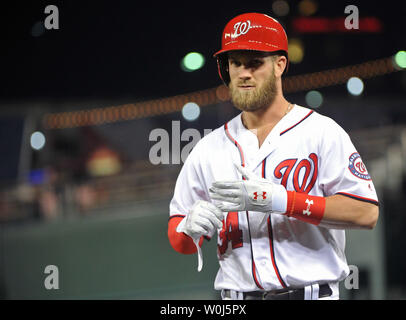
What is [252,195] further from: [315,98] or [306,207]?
[315,98]

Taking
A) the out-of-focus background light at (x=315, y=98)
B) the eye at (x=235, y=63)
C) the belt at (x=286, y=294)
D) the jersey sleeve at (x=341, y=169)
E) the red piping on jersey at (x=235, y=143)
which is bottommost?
the belt at (x=286, y=294)

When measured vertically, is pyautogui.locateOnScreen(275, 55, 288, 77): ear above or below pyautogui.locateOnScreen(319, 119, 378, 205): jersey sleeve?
above

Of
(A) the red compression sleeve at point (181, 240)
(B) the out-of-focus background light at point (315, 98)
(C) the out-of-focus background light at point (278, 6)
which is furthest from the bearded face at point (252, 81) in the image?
(B) the out-of-focus background light at point (315, 98)

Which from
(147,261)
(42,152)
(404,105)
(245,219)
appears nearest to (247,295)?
(245,219)

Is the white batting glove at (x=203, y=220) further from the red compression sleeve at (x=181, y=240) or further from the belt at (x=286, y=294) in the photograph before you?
the belt at (x=286, y=294)

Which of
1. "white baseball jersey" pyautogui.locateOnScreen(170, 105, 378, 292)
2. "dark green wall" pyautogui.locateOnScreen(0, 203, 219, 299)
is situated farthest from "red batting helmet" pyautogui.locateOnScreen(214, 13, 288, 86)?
"dark green wall" pyautogui.locateOnScreen(0, 203, 219, 299)

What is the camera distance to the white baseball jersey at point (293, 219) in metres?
2.35

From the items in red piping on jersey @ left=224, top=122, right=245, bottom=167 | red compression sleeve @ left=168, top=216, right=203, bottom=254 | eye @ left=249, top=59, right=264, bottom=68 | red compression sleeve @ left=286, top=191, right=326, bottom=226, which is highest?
eye @ left=249, top=59, right=264, bottom=68

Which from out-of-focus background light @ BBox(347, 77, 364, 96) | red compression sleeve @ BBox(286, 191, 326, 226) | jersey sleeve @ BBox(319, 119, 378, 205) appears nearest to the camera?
red compression sleeve @ BBox(286, 191, 326, 226)

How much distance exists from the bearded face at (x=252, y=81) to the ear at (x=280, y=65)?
0.12 feet

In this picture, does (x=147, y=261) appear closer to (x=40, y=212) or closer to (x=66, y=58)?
(x=40, y=212)

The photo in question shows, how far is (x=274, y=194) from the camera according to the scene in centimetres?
221

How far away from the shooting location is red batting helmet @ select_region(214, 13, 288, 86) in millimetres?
2402

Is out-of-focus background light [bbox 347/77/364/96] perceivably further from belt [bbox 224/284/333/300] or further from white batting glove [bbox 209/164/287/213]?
white batting glove [bbox 209/164/287/213]
